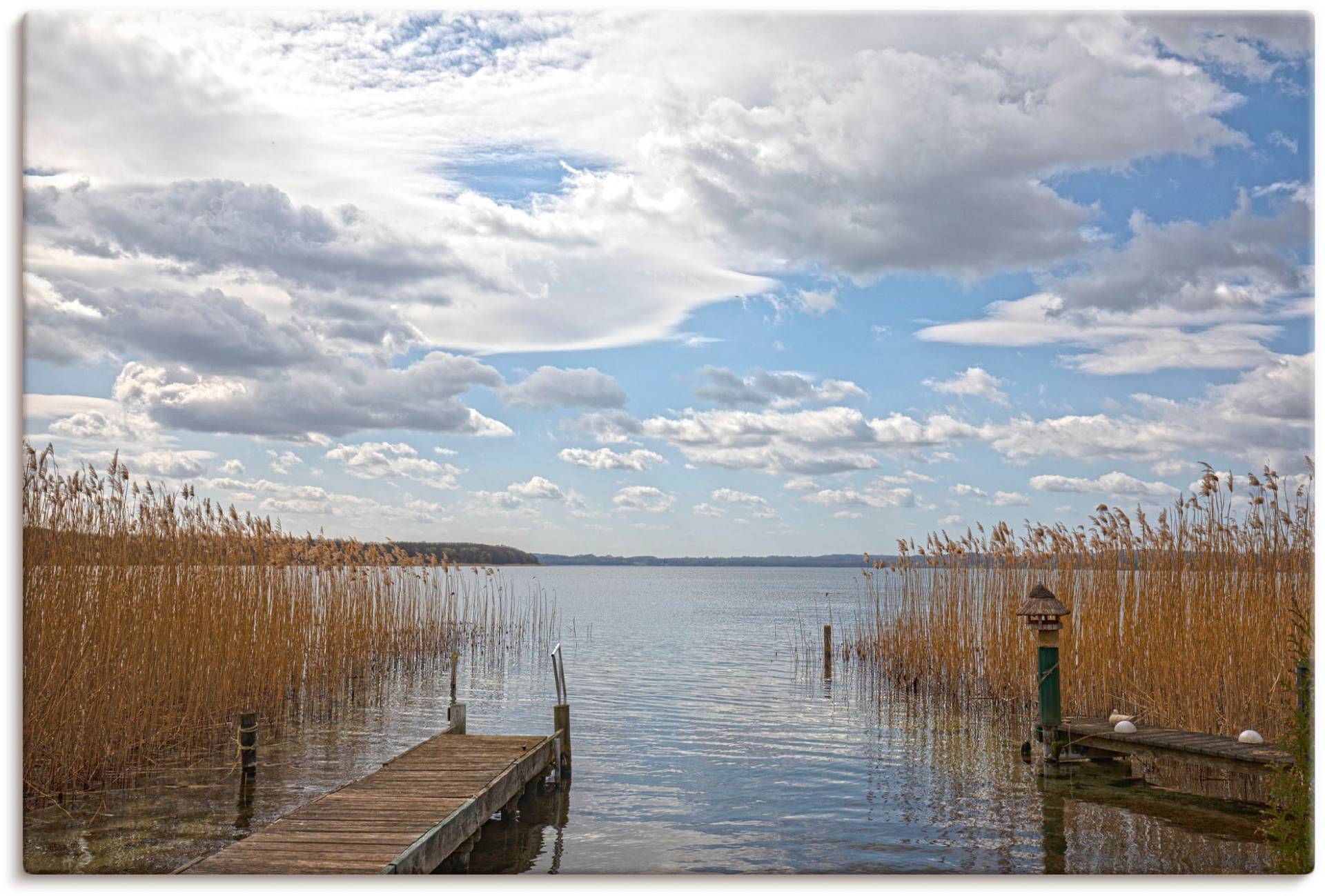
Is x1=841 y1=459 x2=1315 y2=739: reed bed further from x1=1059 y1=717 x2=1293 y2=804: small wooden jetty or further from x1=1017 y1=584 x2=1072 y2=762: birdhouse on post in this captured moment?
x1=1017 y1=584 x2=1072 y2=762: birdhouse on post

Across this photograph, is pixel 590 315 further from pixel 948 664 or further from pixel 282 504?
pixel 948 664

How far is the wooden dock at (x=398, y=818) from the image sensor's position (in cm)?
414

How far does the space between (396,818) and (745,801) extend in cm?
282

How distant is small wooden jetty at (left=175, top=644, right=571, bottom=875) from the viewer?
163 inches

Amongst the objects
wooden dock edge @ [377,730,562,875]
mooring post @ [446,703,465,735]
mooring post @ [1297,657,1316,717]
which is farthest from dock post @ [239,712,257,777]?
mooring post @ [1297,657,1316,717]

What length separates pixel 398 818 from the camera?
15.8ft

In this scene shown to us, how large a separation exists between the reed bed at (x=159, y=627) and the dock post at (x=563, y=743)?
2.60 metres

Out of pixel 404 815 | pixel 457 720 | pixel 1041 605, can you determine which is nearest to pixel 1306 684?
pixel 1041 605

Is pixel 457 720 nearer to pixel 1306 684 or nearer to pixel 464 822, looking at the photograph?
pixel 464 822

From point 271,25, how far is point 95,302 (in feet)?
5.28

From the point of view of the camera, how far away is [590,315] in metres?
7.11

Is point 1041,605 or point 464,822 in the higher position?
point 1041,605

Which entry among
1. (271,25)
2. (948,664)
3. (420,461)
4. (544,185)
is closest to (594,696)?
(948,664)

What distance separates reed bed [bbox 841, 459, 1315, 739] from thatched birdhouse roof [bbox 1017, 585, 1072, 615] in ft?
4.09
